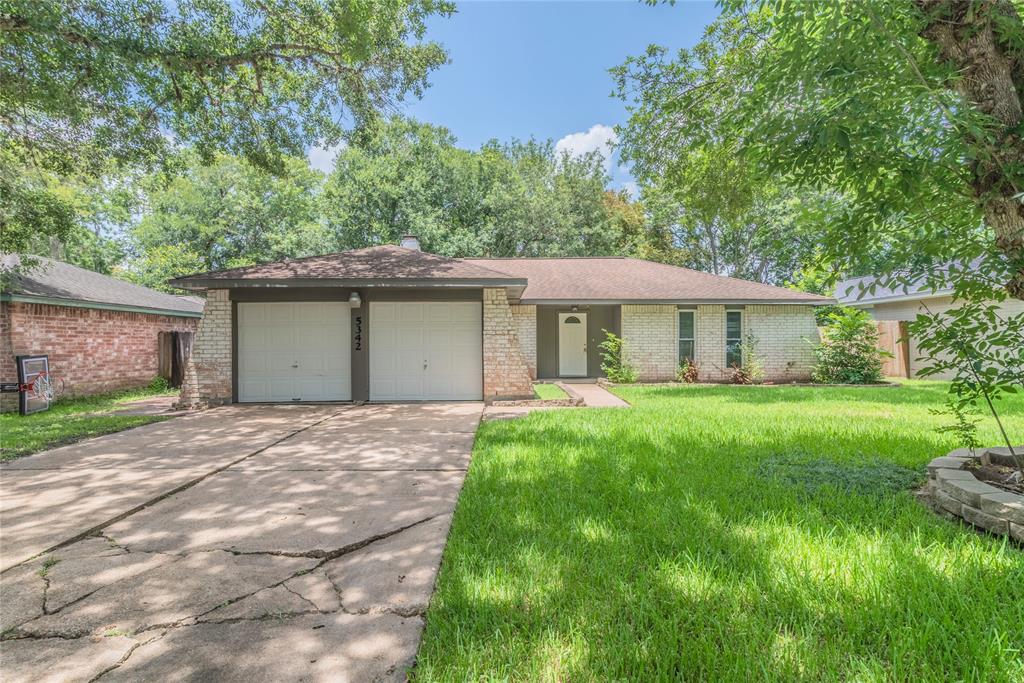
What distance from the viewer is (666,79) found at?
9031 mm

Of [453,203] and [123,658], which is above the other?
[453,203]

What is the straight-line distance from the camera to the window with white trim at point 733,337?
13750mm

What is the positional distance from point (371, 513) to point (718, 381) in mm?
12292

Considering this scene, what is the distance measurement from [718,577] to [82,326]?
13.9 metres

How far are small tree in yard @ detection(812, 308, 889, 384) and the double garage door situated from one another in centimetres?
996

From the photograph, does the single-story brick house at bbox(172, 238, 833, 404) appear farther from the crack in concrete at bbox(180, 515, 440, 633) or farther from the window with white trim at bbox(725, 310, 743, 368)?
the window with white trim at bbox(725, 310, 743, 368)

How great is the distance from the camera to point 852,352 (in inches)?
505

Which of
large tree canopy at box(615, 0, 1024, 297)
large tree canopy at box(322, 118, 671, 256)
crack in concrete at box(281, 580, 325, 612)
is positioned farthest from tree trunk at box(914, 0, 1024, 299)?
large tree canopy at box(322, 118, 671, 256)

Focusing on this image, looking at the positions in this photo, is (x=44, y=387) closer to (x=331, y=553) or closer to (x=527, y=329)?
(x=331, y=553)

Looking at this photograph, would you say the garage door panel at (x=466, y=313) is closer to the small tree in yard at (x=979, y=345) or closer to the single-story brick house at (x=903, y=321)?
the small tree in yard at (x=979, y=345)

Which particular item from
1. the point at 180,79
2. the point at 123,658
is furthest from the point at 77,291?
the point at 123,658

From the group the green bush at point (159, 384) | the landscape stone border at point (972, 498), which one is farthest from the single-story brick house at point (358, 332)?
the landscape stone border at point (972, 498)

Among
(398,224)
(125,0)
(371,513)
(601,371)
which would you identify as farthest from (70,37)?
(398,224)

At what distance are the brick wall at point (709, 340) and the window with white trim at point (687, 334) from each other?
8 cm
